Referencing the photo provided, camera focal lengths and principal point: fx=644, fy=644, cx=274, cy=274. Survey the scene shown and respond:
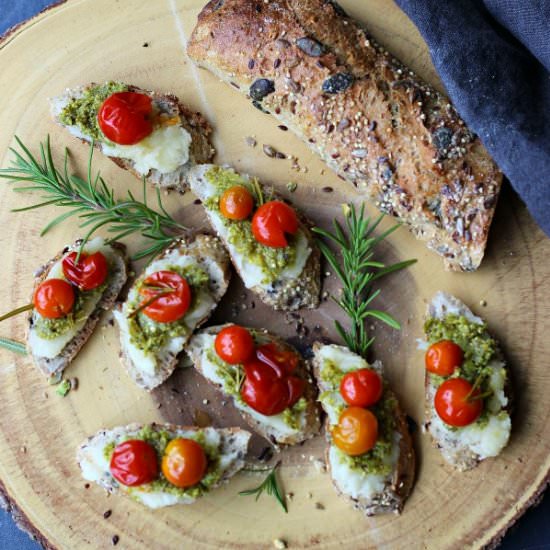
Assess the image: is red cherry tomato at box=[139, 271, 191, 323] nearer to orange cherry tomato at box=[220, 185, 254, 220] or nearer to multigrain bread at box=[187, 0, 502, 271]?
orange cherry tomato at box=[220, 185, 254, 220]

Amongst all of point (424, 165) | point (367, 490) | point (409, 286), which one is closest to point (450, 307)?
point (409, 286)

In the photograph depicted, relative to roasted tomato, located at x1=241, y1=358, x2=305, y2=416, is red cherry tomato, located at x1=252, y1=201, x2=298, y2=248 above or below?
above

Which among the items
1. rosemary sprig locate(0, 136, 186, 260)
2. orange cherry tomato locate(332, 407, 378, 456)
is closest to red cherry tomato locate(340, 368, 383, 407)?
orange cherry tomato locate(332, 407, 378, 456)

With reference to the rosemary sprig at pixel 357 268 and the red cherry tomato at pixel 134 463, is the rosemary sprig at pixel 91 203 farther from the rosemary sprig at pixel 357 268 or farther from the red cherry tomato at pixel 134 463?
the red cherry tomato at pixel 134 463

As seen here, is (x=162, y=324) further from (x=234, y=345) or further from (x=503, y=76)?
(x=503, y=76)

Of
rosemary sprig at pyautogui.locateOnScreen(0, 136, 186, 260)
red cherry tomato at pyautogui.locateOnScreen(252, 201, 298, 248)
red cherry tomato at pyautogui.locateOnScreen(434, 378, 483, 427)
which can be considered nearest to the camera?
red cherry tomato at pyautogui.locateOnScreen(434, 378, 483, 427)

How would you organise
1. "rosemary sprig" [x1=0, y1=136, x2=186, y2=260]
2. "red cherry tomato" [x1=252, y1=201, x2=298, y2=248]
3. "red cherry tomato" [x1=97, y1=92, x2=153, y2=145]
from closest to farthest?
"red cherry tomato" [x1=252, y1=201, x2=298, y2=248] → "red cherry tomato" [x1=97, y1=92, x2=153, y2=145] → "rosemary sprig" [x1=0, y1=136, x2=186, y2=260]

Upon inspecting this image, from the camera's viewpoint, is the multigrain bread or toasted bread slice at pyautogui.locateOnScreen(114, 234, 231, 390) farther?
toasted bread slice at pyautogui.locateOnScreen(114, 234, 231, 390)

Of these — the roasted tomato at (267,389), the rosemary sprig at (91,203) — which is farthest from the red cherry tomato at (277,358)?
the rosemary sprig at (91,203)

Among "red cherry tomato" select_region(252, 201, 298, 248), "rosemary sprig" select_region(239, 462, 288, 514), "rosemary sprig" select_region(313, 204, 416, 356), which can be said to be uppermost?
"red cherry tomato" select_region(252, 201, 298, 248)
